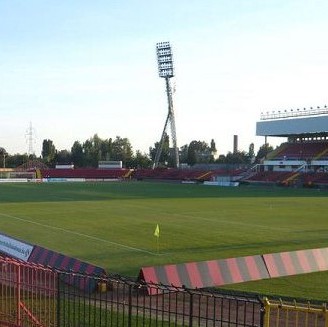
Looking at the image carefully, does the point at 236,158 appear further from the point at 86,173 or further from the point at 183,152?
the point at 86,173

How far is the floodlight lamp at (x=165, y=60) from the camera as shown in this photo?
358ft

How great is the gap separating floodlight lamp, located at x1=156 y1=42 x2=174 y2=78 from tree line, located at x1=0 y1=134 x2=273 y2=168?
44.3m

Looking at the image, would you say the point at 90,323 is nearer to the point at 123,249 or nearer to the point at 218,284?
the point at 218,284

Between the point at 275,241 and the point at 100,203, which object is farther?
the point at 100,203

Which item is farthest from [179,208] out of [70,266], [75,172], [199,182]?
[75,172]

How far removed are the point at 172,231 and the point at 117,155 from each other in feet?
486

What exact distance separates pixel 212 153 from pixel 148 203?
141 m

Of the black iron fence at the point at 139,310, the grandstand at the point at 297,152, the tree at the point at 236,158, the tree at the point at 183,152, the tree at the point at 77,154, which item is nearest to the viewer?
the black iron fence at the point at 139,310

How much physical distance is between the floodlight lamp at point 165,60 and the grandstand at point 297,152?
19.6 m

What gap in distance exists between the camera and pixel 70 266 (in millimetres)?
17344

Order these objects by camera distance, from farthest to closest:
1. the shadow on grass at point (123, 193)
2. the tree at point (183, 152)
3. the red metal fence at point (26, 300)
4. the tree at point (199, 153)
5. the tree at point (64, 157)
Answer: the tree at point (64, 157) → the tree at point (183, 152) → the tree at point (199, 153) → the shadow on grass at point (123, 193) → the red metal fence at point (26, 300)

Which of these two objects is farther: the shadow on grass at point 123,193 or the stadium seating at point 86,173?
the stadium seating at point 86,173

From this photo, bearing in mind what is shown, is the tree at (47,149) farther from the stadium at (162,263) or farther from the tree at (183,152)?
the stadium at (162,263)

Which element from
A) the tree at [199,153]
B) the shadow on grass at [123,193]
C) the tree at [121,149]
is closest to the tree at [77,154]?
the tree at [121,149]
